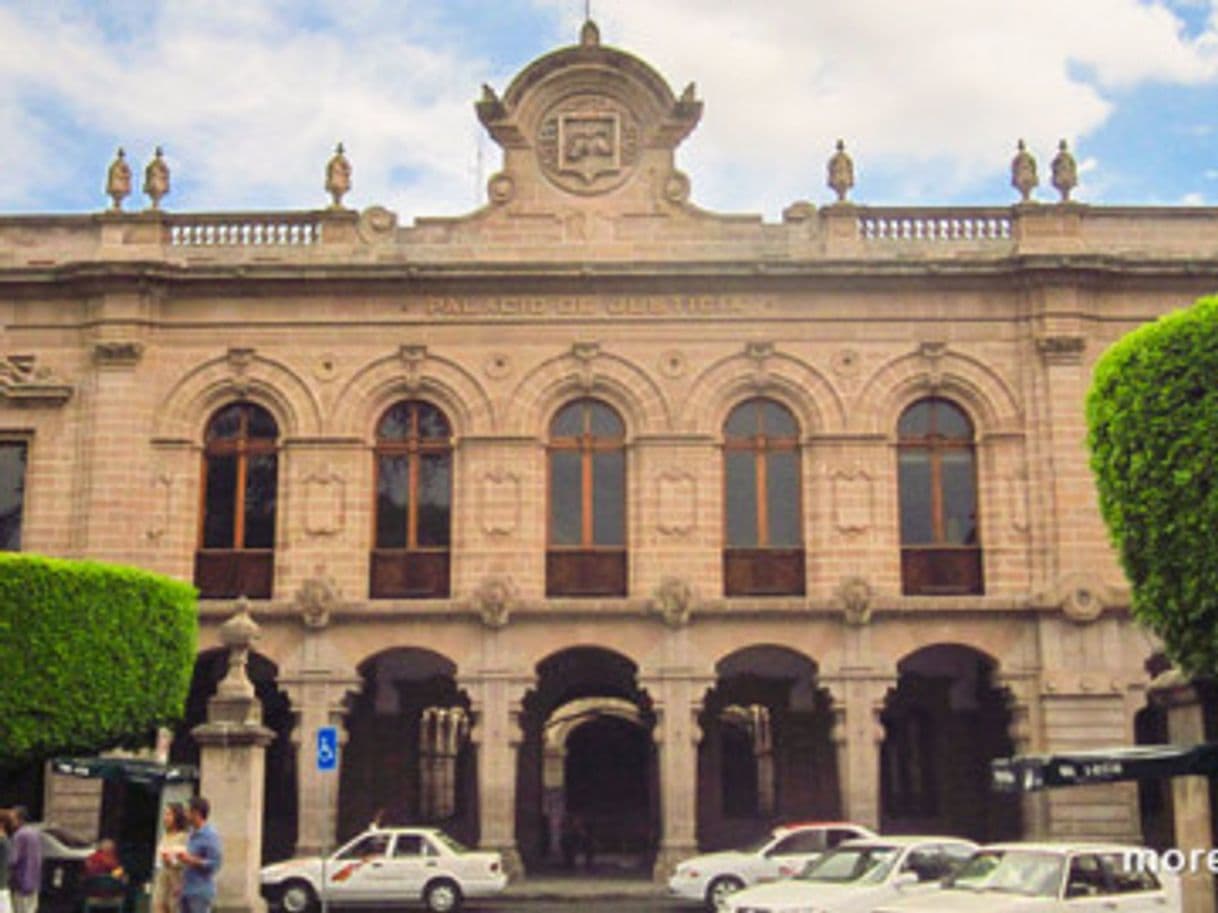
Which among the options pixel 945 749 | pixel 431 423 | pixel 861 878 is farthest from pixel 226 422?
pixel 861 878

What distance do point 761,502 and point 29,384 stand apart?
13529 mm

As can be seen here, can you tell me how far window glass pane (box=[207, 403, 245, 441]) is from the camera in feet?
91.7

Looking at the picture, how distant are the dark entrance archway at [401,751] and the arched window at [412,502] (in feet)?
5.77

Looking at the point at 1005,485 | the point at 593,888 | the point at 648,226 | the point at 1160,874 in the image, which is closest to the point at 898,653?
the point at 1005,485

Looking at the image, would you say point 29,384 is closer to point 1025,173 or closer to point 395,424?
point 395,424

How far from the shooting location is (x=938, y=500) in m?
27.5

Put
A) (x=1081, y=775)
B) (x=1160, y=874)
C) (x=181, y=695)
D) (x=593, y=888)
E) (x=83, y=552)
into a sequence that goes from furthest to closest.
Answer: (x=83, y=552) → (x=593, y=888) → (x=181, y=695) → (x=1081, y=775) → (x=1160, y=874)

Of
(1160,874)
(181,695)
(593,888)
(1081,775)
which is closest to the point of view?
(1160,874)

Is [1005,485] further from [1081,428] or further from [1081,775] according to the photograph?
[1081,775]

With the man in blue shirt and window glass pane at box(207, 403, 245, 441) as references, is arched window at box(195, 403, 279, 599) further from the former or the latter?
the man in blue shirt

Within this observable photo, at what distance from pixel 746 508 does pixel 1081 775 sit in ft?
38.6

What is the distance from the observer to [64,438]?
27.5m

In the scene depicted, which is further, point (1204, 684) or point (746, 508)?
point (746, 508)

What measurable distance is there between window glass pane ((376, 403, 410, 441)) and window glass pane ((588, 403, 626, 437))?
3380 millimetres
